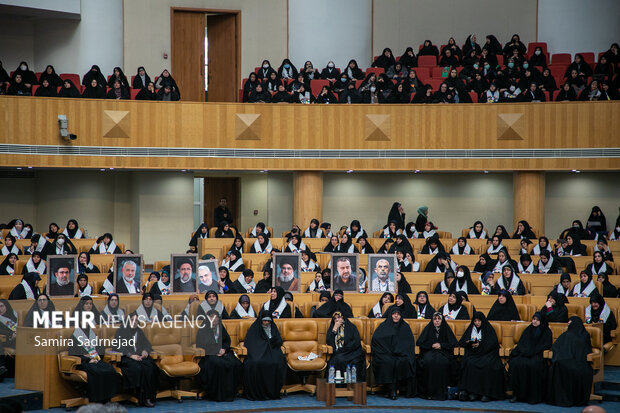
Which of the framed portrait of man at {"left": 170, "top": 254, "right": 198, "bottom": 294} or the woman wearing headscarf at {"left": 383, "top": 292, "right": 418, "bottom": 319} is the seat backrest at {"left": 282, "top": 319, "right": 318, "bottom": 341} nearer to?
the woman wearing headscarf at {"left": 383, "top": 292, "right": 418, "bottom": 319}

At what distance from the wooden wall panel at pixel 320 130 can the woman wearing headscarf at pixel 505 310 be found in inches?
246

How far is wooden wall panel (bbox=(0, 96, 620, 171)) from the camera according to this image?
16.8 metres

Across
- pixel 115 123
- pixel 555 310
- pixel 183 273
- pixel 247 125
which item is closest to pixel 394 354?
pixel 555 310

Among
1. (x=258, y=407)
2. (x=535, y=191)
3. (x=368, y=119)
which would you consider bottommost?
(x=258, y=407)

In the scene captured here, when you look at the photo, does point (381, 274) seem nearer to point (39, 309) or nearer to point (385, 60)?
point (39, 309)

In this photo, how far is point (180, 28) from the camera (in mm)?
20344

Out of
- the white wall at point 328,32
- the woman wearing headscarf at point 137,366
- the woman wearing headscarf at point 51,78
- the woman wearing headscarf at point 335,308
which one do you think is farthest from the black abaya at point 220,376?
the white wall at point 328,32

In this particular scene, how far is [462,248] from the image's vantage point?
15.1 metres

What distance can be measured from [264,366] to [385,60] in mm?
10632

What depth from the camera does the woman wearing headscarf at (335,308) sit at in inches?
452

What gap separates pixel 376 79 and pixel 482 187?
3349 mm

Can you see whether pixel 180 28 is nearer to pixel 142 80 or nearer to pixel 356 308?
pixel 142 80


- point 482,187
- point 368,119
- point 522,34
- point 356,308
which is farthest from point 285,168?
point 522,34

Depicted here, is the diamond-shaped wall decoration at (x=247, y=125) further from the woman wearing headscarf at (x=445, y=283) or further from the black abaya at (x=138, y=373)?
the black abaya at (x=138, y=373)
